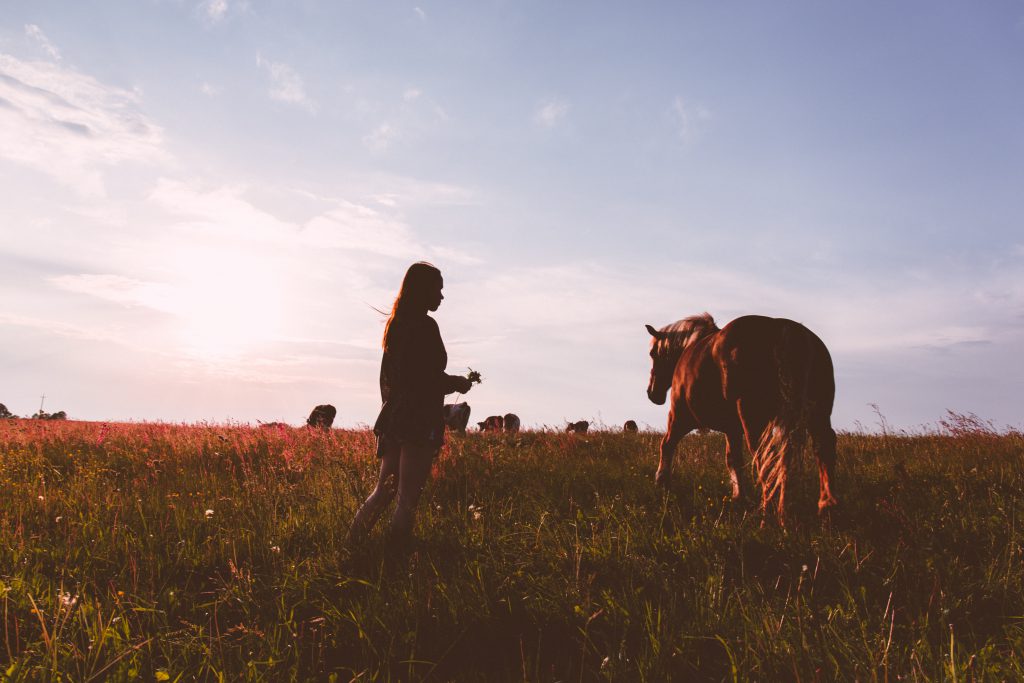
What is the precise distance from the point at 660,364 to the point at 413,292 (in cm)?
525

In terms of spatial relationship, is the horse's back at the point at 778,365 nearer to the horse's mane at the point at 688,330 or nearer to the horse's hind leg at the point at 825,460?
the horse's hind leg at the point at 825,460

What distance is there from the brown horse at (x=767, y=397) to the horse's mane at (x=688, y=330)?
1.99ft

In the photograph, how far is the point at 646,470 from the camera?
8195 mm

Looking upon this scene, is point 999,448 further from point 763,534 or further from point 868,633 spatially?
point 868,633

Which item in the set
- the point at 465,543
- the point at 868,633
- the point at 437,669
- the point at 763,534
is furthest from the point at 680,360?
the point at 437,669

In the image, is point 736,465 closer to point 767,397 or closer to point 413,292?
point 767,397

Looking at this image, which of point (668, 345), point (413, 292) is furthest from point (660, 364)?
point (413, 292)

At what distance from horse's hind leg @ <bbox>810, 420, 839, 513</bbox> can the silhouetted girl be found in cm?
367

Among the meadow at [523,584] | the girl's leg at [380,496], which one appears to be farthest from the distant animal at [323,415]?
the girl's leg at [380,496]

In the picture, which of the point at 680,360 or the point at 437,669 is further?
the point at 680,360

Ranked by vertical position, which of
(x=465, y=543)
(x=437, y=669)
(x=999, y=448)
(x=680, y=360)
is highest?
(x=680, y=360)

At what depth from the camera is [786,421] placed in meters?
6.05

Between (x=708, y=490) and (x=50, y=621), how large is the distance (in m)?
6.16

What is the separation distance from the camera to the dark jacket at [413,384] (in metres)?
4.76
